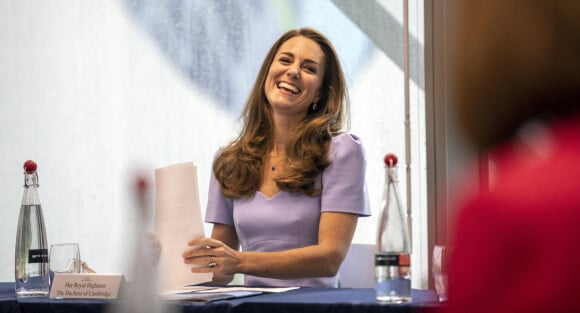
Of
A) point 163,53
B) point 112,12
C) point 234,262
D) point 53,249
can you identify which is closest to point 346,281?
point 234,262

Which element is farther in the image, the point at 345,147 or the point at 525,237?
the point at 345,147

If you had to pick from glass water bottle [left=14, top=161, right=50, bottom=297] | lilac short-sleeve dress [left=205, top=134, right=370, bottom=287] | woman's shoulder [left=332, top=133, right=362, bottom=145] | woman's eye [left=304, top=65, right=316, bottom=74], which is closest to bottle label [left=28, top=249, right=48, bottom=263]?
glass water bottle [left=14, top=161, right=50, bottom=297]

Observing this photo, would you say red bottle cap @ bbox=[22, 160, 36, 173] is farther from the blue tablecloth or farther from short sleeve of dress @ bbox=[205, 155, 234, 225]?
short sleeve of dress @ bbox=[205, 155, 234, 225]

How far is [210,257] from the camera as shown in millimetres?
2049

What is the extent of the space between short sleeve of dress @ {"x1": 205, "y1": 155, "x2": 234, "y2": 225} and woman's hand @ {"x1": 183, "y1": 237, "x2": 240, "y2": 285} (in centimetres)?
47

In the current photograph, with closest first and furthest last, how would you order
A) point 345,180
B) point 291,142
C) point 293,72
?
point 345,180
point 291,142
point 293,72

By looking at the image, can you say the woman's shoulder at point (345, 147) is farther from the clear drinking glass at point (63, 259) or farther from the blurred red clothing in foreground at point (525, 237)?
the blurred red clothing in foreground at point (525, 237)

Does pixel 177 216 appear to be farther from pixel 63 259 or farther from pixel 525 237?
pixel 525 237

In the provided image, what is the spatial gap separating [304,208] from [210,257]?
56cm

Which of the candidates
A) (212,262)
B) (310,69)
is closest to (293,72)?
(310,69)

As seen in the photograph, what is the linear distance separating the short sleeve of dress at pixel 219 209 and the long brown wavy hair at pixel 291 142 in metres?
0.04

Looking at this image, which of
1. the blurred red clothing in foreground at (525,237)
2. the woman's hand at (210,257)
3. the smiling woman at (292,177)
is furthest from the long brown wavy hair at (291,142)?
the blurred red clothing in foreground at (525,237)

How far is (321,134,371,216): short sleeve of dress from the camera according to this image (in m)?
2.50

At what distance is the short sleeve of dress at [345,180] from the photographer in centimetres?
250
